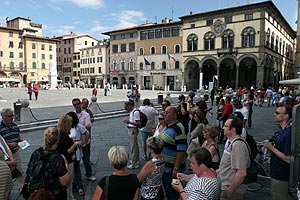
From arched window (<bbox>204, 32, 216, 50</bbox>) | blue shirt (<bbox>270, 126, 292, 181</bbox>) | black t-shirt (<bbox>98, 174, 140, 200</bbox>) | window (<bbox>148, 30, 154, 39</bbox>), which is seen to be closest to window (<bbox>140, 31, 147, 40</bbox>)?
window (<bbox>148, 30, 154, 39</bbox>)

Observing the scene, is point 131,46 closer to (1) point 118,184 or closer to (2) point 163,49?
(2) point 163,49

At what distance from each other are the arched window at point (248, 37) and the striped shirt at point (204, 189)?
42.6 metres

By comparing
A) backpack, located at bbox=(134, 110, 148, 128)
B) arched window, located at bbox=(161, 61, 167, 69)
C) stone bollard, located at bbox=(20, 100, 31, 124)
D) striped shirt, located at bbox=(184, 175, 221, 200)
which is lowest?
stone bollard, located at bbox=(20, 100, 31, 124)

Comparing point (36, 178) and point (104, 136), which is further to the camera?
point (104, 136)

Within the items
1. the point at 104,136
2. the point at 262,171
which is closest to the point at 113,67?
the point at 104,136

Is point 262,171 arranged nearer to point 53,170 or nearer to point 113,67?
point 53,170

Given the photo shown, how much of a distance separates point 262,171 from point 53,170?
440 centimetres

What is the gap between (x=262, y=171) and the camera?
5352mm

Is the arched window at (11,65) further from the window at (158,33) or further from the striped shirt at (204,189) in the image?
the striped shirt at (204,189)

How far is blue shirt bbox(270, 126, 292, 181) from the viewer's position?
2926 millimetres

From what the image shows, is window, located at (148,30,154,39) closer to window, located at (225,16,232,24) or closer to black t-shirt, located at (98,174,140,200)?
window, located at (225,16,232,24)

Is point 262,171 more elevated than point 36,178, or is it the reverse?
point 36,178

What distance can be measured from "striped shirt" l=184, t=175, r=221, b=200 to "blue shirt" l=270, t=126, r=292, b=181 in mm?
1098

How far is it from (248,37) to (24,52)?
56.3 m
